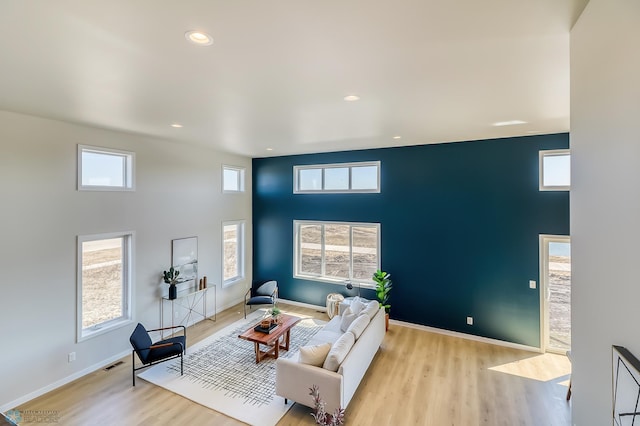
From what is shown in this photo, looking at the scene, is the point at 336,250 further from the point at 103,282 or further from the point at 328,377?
the point at 103,282

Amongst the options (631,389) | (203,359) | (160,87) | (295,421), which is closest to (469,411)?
(295,421)

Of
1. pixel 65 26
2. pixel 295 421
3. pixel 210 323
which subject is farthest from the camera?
pixel 210 323

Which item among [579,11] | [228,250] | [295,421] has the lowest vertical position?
[295,421]

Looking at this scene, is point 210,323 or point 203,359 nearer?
point 203,359

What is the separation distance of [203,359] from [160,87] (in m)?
4.13

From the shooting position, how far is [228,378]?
164 inches

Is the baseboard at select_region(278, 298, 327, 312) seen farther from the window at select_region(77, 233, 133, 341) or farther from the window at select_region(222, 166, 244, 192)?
the window at select_region(77, 233, 133, 341)

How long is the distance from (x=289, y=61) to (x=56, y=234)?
4106mm

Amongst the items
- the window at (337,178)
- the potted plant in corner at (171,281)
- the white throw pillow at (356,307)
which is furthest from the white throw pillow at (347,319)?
the potted plant in corner at (171,281)

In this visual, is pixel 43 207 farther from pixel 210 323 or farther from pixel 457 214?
pixel 457 214

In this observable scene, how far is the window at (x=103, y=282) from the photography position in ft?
14.2

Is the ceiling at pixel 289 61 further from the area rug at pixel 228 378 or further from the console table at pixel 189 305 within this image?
the area rug at pixel 228 378

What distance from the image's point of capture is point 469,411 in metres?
3.54
